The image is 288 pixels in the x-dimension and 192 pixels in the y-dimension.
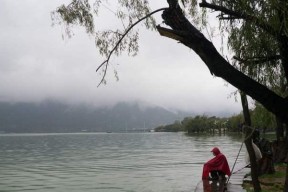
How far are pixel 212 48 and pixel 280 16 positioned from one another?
52.3 inches

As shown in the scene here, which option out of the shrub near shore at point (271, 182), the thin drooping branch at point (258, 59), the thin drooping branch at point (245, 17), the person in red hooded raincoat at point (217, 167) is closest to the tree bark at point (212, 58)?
the thin drooping branch at point (245, 17)

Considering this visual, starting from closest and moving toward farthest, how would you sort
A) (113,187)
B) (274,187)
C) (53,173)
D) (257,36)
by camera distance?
(257,36) → (274,187) → (113,187) → (53,173)

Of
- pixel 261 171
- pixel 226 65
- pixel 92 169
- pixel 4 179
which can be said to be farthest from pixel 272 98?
pixel 92 169

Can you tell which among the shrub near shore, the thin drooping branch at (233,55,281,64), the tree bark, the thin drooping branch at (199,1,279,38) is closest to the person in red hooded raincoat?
the shrub near shore

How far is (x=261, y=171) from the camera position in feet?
71.4

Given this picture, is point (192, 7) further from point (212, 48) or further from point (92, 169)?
point (92, 169)

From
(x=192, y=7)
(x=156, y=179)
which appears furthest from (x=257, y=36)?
(x=156, y=179)

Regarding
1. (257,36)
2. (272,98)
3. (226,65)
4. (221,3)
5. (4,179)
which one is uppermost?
(221,3)

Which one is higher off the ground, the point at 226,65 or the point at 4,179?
the point at 226,65

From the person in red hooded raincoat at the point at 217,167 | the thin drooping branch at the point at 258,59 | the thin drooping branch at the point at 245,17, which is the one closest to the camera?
the thin drooping branch at the point at 245,17

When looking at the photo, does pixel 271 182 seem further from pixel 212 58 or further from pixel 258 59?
pixel 212 58

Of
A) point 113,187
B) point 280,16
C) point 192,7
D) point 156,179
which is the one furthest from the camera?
point 156,179

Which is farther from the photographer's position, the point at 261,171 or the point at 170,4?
the point at 261,171

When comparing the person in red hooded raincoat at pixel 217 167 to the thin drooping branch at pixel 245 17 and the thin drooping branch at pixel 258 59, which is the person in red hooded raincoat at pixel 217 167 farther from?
the thin drooping branch at pixel 245 17
